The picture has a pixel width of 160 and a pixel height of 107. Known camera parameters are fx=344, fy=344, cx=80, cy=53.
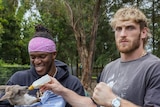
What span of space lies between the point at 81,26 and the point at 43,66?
17.1 metres

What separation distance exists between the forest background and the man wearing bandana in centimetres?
585

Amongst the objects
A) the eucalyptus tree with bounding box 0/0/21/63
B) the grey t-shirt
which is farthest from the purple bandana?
the eucalyptus tree with bounding box 0/0/21/63

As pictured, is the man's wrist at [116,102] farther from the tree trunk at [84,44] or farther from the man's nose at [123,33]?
the tree trunk at [84,44]

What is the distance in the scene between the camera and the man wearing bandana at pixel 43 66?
3.33 metres

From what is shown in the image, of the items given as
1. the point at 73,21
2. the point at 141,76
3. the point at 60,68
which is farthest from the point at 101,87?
the point at 73,21

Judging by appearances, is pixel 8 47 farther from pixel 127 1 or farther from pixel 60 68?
pixel 60 68

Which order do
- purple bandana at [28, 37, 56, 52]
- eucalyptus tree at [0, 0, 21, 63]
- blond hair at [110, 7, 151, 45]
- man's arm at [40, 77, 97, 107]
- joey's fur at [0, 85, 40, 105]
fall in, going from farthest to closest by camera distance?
1. eucalyptus tree at [0, 0, 21, 63]
2. purple bandana at [28, 37, 56, 52]
3. man's arm at [40, 77, 97, 107]
4. joey's fur at [0, 85, 40, 105]
5. blond hair at [110, 7, 151, 45]

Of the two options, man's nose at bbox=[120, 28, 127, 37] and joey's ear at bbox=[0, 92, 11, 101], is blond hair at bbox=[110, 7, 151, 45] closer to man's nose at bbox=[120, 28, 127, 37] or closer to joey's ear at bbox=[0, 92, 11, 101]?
man's nose at bbox=[120, 28, 127, 37]

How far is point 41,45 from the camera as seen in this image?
3.33 meters

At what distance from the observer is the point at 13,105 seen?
3027 millimetres

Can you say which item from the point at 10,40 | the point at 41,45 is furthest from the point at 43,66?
the point at 10,40

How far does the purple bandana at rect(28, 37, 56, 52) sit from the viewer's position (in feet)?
10.9

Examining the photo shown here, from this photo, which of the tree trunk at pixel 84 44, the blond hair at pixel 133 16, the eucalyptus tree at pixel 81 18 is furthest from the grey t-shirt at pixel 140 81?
the tree trunk at pixel 84 44

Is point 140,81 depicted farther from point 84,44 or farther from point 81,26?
point 81,26
